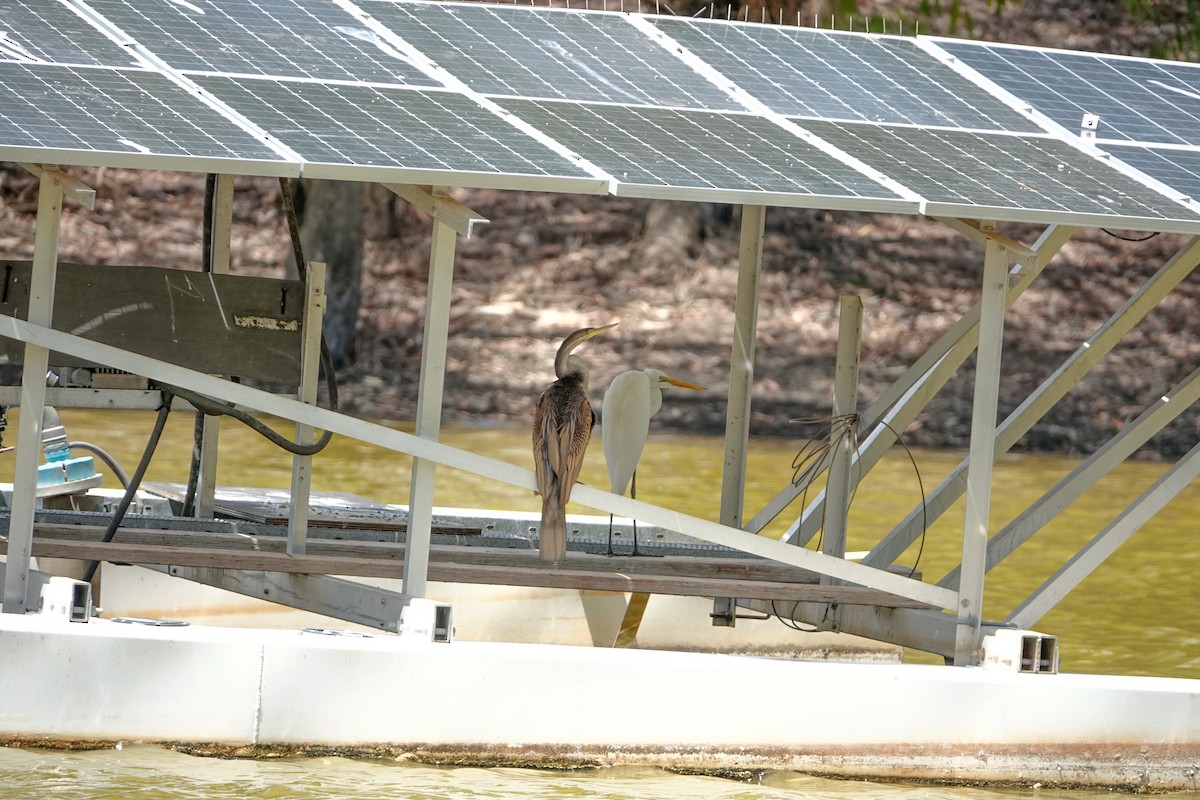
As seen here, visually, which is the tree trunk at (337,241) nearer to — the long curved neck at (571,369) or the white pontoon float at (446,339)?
the white pontoon float at (446,339)

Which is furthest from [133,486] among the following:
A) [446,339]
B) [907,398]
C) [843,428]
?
[907,398]

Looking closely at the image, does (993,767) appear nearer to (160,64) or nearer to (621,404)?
(621,404)

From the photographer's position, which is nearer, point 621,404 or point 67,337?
point 67,337

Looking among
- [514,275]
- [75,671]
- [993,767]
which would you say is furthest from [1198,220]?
[514,275]

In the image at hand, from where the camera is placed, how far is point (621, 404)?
316 inches

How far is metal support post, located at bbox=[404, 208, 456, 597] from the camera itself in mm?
6570

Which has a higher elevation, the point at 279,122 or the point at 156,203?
the point at 156,203

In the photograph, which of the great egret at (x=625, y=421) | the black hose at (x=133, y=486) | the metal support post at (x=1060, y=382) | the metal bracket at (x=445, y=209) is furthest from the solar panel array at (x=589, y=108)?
the black hose at (x=133, y=486)

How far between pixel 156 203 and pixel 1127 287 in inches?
542

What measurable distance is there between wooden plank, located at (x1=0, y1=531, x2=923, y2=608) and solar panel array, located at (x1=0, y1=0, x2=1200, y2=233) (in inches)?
74.2

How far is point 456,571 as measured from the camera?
7164 mm

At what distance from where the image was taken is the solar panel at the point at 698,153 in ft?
20.2

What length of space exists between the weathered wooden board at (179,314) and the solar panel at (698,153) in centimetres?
147

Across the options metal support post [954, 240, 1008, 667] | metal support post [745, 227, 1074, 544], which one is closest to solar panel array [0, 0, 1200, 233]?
metal support post [954, 240, 1008, 667]
